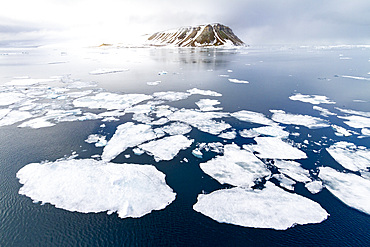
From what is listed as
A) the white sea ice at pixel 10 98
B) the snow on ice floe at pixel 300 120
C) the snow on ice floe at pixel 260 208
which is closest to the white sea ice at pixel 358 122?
the snow on ice floe at pixel 300 120

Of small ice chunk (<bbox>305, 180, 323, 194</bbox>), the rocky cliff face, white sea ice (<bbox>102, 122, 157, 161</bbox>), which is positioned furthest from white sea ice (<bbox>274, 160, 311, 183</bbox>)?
the rocky cliff face

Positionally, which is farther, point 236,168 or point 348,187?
point 236,168

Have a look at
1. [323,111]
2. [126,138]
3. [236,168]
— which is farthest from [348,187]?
[126,138]

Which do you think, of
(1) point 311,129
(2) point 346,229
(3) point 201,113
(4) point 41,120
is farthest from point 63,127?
(1) point 311,129

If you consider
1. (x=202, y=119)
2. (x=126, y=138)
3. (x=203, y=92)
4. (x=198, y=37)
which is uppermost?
(x=198, y=37)

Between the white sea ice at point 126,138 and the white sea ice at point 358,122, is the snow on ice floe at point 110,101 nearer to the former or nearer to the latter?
the white sea ice at point 126,138

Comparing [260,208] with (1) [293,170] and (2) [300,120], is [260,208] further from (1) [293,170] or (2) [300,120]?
(2) [300,120]
